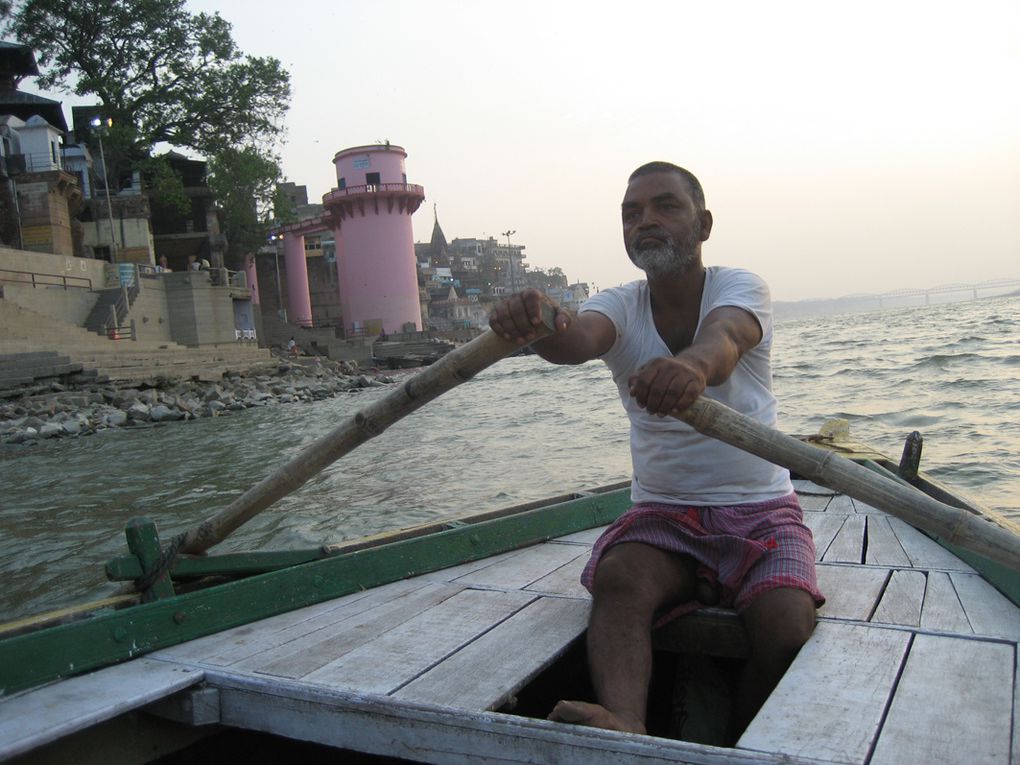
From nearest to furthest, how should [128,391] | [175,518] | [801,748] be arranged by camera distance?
[801,748], [175,518], [128,391]

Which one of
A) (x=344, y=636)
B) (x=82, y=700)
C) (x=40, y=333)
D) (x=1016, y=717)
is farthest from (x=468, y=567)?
(x=40, y=333)

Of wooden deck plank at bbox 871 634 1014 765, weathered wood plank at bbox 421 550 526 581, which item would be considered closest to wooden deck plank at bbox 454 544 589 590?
weathered wood plank at bbox 421 550 526 581

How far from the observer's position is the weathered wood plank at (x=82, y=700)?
5.17 ft

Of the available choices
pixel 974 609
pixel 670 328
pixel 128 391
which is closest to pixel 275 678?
pixel 670 328

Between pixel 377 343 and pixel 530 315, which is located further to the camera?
pixel 377 343

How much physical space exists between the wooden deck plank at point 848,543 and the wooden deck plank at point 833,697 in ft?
2.37

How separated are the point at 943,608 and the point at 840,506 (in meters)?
1.47

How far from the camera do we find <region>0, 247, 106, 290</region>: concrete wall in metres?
20.1

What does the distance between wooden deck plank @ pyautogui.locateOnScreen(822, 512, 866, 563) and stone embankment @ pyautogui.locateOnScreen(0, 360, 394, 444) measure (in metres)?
13.2

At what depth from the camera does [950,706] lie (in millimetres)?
1566

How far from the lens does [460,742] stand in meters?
1.54

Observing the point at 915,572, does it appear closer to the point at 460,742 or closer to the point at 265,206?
the point at 460,742

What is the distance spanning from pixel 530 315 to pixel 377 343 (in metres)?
36.1

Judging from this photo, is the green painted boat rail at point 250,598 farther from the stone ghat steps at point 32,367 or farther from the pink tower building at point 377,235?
the pink tower building at point 377,235
